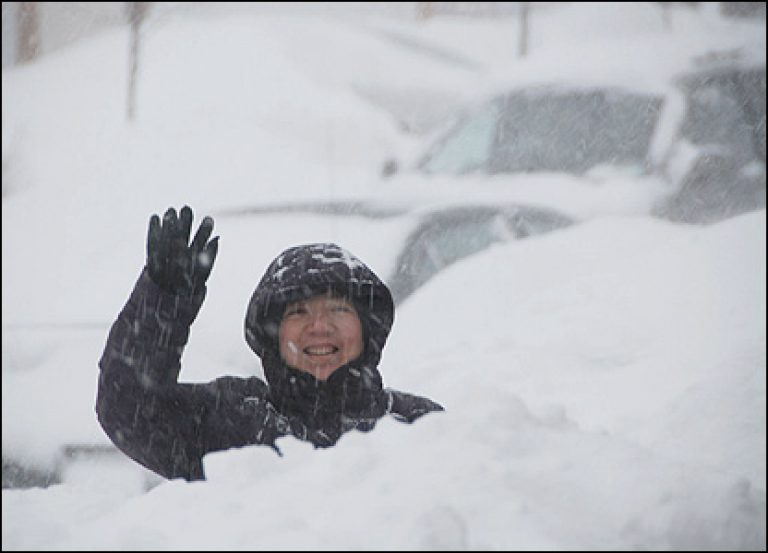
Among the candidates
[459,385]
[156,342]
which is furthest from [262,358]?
[459,385]

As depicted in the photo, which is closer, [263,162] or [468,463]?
[468,463]

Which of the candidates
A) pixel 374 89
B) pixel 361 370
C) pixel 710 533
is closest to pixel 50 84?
pixel 374 89

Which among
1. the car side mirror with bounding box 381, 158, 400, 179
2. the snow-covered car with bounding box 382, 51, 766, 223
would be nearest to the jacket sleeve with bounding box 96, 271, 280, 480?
the snow-covered car with bounding box 382, 51, 766, 223

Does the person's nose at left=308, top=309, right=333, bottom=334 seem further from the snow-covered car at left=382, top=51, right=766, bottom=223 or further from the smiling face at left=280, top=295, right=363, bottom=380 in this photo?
the snow-covered car at left=382, top=51, right=766, bottom=223

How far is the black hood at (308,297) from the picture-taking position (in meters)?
2.13

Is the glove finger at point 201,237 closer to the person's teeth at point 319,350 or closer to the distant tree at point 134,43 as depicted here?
the person's teeth at point 319,350

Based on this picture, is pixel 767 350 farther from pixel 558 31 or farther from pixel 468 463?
pixel 558 31

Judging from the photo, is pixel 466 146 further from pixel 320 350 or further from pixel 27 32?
pixel 27 32

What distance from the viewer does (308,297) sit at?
7.19ft

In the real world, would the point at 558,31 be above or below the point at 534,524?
above

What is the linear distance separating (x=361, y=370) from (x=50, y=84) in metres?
14.4

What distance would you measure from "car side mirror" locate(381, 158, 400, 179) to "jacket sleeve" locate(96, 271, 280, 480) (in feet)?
13.4

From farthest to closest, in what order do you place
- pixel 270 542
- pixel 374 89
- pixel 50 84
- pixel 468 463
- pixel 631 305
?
pixel 374 89 < pixel 50 84 < pixel 631 305 < pixel 468 463 < pixel 270 542

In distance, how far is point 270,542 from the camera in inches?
52.5
